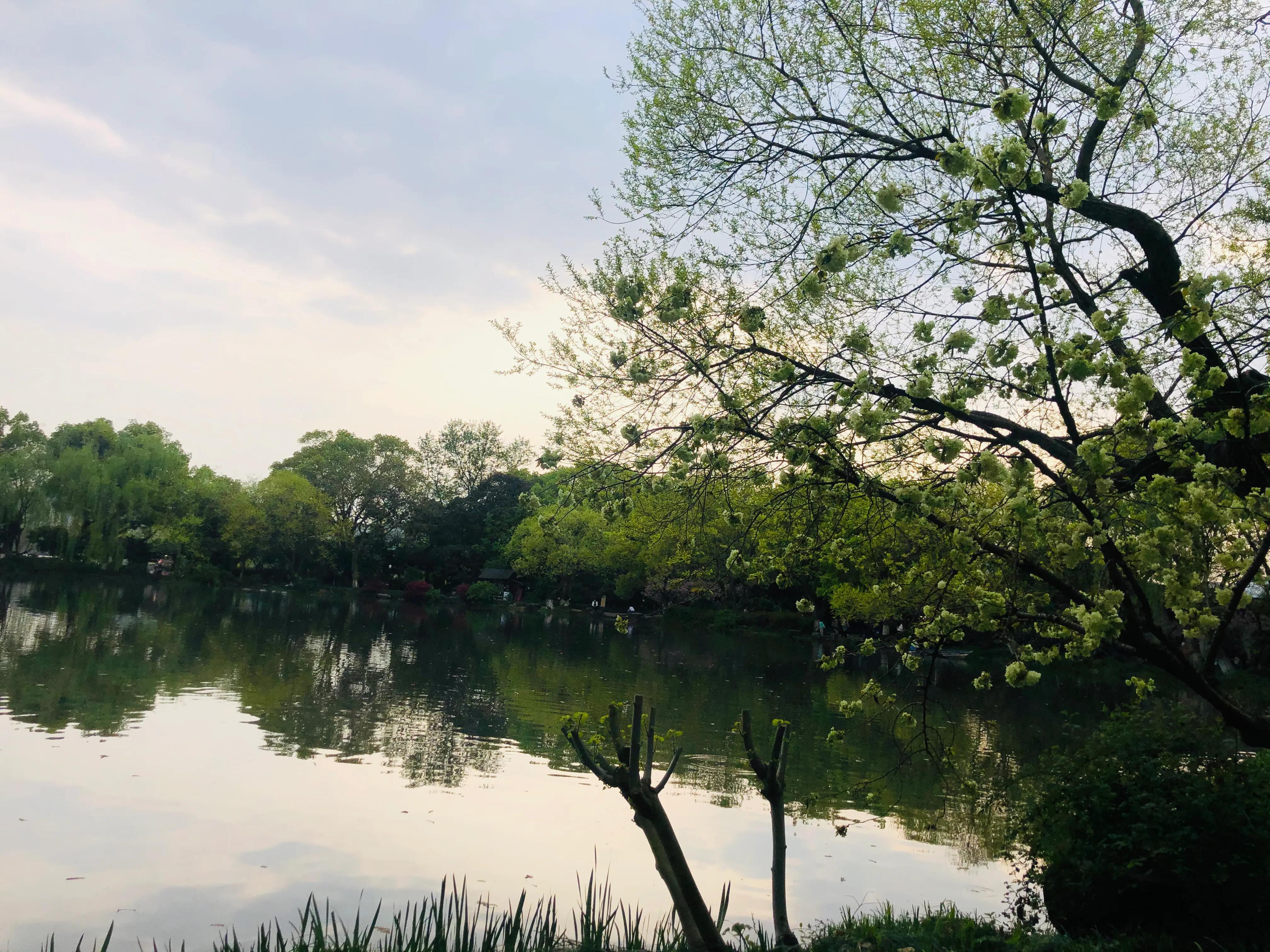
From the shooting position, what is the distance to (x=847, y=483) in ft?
18.2

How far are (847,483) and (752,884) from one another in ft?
19.6

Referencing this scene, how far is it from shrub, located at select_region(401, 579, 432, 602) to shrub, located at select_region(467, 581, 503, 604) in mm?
3241

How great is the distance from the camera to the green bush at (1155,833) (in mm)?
6184

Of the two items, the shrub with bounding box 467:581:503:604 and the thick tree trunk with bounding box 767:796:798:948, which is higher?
the shrub with bounding box 467:581:503:604

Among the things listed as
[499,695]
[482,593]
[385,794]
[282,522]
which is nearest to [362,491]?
[282,522]

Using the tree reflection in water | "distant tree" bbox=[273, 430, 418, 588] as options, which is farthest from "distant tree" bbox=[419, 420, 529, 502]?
the tree reflection in water

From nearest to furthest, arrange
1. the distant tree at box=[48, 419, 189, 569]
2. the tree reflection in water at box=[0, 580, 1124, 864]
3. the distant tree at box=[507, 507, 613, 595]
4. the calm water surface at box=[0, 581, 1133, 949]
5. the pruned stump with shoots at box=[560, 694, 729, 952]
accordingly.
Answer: the pruned stump with shoots at box=[560, 694, 729, 952] → the calm water surface at box=[0, 581, 1133, 949] → the tree reflection in water at box=[0, 580, 1124, 864] → the distant tree at box=[48, 419, 189, 569] → the distant tree at box=[507, 507, 613, 595]

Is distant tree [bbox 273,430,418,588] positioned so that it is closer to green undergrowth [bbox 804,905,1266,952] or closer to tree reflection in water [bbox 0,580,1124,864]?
tree reflection in water [bbox 0,580,1124,864]

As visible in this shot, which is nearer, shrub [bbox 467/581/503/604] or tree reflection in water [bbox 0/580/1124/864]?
tree reflection in water [bbox 0/580/1124/864]

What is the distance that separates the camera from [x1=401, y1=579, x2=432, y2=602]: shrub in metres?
69.9

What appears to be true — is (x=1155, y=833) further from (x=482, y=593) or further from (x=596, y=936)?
(x=482, y=593)

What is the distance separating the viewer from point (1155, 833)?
6438 millimetres

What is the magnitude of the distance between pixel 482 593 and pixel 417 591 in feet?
17.5

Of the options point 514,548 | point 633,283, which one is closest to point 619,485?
point 633,283
